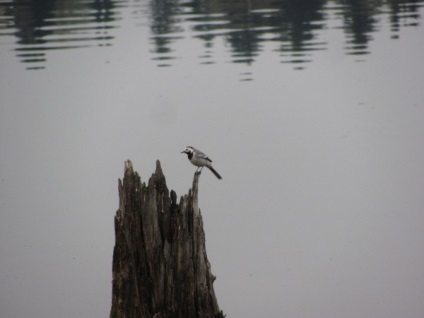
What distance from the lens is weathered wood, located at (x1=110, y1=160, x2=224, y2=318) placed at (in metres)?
13.7

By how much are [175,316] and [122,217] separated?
1.50 m

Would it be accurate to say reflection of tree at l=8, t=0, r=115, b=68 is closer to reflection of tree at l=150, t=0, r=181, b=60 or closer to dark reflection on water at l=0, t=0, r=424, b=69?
dark reflection on water at l=0, t=0, r=424, b=69

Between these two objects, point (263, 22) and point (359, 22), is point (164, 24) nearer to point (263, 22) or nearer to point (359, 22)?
point (263, 22)

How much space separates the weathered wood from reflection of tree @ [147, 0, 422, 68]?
18.5m

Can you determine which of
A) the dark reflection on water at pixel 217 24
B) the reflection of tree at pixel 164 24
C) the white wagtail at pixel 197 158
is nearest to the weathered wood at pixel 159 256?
the white wagtail at pixel 197 158

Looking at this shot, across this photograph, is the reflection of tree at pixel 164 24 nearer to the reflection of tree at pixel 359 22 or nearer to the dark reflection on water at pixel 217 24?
the dark reflection on water at pixel 217 24

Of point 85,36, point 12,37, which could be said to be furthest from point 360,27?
point 12,37

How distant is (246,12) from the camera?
32375 mm

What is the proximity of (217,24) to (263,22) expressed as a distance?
1483 millimetres

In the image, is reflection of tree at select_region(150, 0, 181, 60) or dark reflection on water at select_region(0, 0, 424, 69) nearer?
dark reflection on water at select_region(0, 0, 424, 69)

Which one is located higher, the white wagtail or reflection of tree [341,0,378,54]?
the white wagtail

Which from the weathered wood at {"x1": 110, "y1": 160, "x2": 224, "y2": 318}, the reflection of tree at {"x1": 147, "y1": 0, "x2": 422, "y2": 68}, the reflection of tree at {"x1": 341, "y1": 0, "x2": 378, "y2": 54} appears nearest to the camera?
the weathered wood at {"x1": 110, "y1": 160, "x2": 224, "y2": 318}

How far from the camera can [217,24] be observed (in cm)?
3400

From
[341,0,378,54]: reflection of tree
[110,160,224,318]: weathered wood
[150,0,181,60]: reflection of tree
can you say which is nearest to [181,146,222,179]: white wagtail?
[110,160,224,318]: weathered wood
